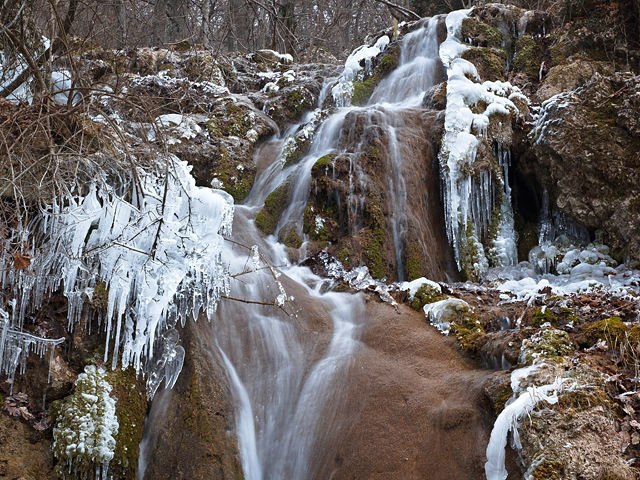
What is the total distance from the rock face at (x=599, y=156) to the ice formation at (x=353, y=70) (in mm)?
4486

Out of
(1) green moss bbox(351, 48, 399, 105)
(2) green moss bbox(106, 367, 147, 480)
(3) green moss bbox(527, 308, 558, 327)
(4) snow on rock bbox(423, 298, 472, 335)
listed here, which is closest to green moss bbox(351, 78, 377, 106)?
(1) green moss bbox(351, 48, 399, 105)

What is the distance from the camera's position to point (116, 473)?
3.62 m

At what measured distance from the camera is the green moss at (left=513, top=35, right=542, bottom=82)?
10102 millimetres

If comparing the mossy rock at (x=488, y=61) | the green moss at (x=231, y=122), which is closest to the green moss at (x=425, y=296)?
the green moss at (x=231, y=122)

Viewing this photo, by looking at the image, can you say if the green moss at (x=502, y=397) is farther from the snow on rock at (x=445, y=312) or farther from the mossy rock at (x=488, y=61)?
the mossy rock at (x=488, y=61)

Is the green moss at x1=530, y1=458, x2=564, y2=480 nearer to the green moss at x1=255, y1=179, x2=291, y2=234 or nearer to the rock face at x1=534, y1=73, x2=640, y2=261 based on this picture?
the rock face at x1=534, y1=73, x2=640, y2=261

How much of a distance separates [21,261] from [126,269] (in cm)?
71

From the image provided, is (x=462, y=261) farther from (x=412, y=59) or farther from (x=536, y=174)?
(x=412, y=59)

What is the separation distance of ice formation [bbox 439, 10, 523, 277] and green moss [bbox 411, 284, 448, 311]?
6.65 feet

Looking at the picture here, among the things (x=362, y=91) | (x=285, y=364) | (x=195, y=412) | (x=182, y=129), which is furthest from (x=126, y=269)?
(x=362, y=91)

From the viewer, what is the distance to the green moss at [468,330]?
14.4 feet

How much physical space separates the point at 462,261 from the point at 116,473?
5294 millimetres

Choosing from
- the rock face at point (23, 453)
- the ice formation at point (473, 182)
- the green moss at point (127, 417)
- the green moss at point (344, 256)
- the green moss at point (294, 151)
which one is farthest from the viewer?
the green moss at point (294, 151)

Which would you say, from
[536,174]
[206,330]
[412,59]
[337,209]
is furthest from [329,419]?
[412,59]
